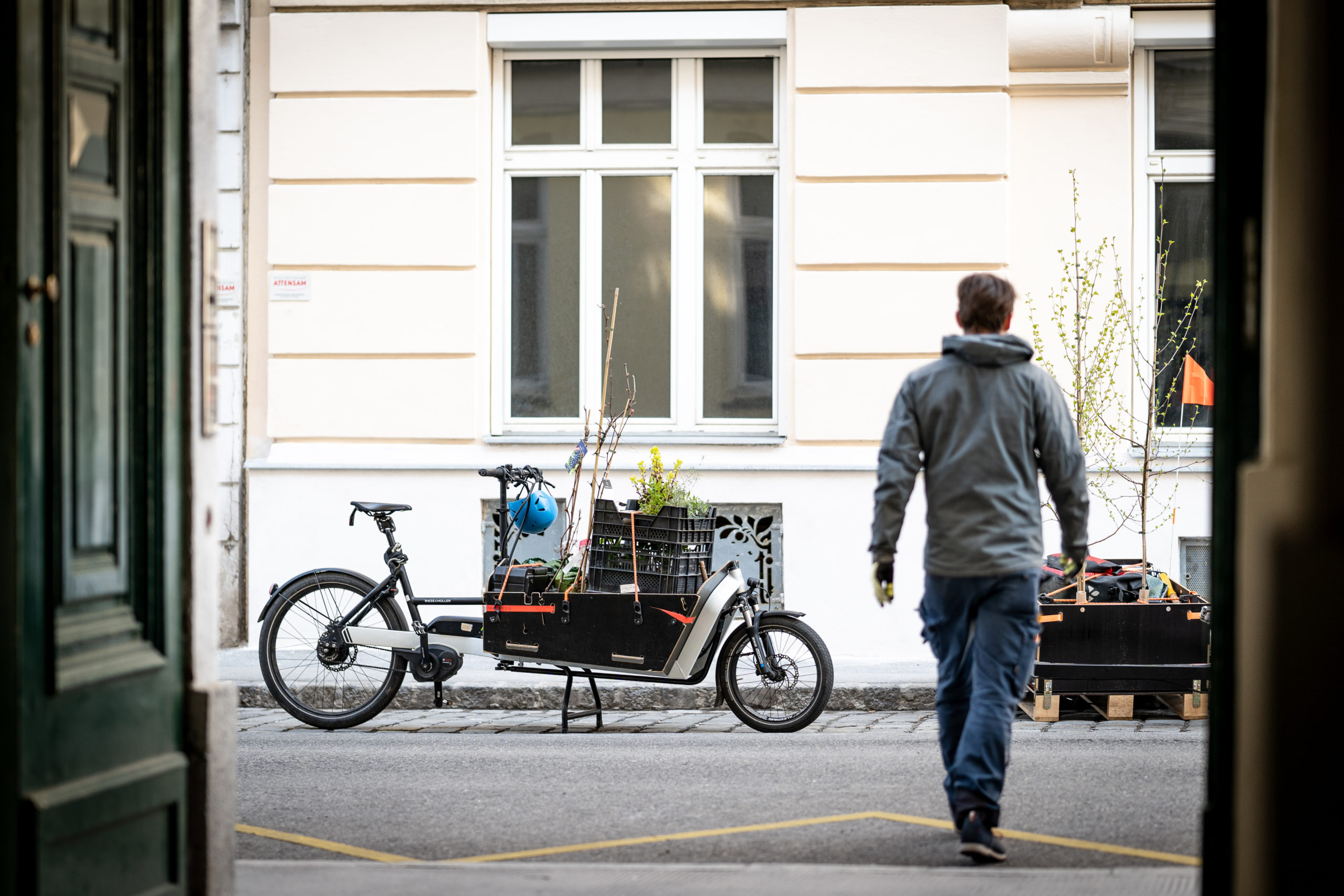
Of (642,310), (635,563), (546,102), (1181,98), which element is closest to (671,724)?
(635,563)

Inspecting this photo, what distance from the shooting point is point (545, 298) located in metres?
11.1

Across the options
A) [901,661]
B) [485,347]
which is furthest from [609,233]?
[901,661]

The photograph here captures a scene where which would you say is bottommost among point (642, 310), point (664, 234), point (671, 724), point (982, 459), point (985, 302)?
point (671, 724)

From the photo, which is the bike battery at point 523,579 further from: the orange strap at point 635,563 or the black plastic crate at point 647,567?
the orange strap at point 635,563

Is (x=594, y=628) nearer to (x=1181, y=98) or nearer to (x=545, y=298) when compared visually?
(x=545, y=298)

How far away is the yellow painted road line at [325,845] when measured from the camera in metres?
4.97

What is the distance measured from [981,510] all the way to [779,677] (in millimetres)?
2940

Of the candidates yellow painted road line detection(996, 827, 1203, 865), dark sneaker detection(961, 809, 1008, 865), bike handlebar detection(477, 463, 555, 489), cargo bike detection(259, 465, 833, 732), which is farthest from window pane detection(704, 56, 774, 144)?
dark sneaker detection(961, 809, 1008, 865)

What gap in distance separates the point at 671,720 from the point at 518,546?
9.47 feet

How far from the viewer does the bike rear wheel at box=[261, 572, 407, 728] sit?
7957mm

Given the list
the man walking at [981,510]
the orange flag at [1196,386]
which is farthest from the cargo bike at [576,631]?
the orange flag at [1196,386]

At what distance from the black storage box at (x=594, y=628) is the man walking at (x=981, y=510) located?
2728mm

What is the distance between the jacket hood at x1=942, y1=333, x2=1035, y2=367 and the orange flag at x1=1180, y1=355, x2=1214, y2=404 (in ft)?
17.6

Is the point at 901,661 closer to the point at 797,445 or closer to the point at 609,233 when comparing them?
the point at 797,445
